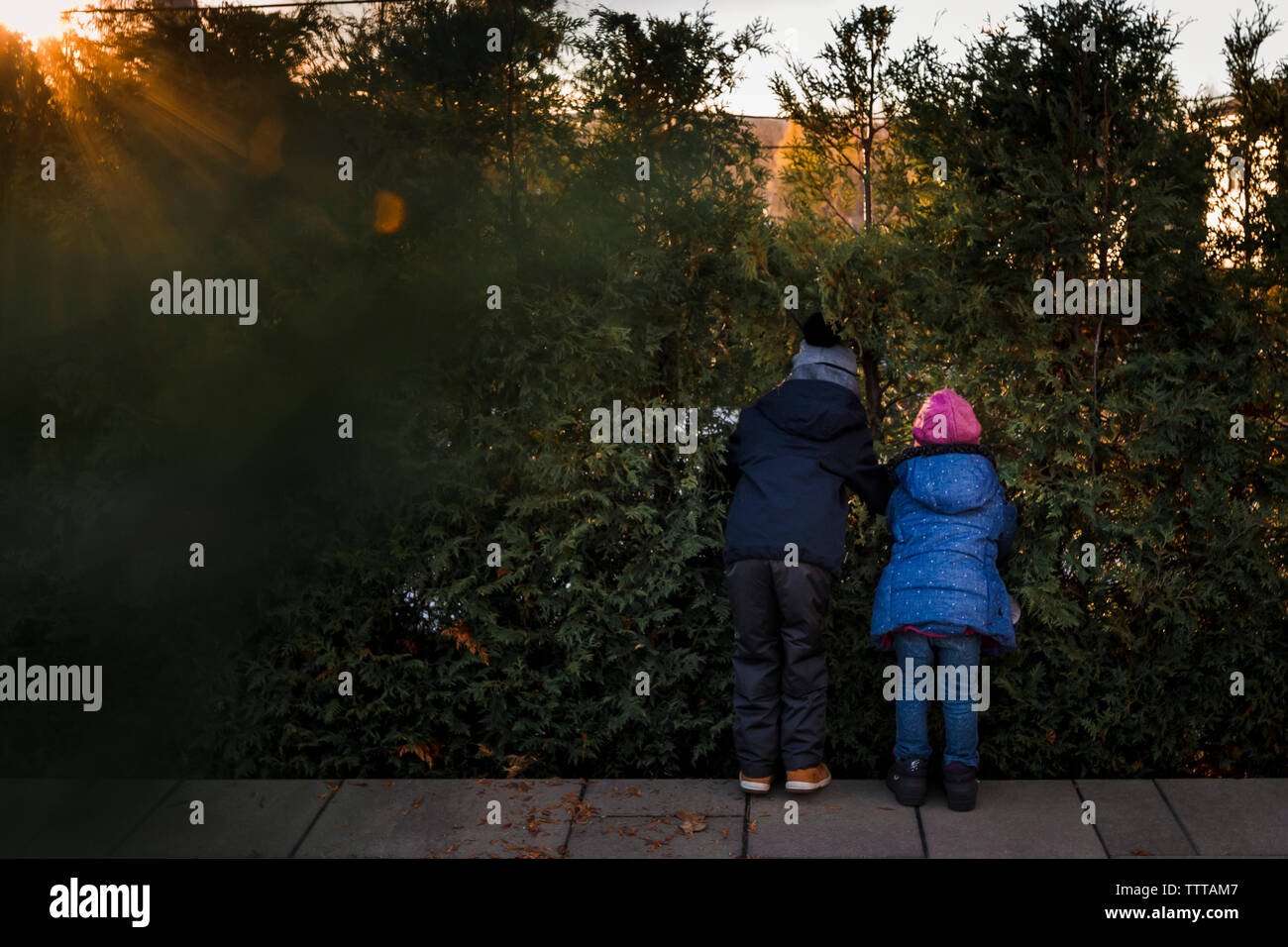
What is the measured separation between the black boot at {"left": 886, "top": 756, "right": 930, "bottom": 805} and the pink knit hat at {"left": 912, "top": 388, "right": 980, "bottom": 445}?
128 cm

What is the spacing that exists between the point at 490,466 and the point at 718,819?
1789 mm

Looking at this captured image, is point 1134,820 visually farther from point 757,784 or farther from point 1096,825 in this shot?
point 757,784

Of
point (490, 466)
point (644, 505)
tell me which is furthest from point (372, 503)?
point (644, 505)

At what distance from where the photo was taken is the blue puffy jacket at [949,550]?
181 inches

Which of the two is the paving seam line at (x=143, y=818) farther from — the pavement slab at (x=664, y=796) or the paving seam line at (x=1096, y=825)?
the paving seam line at (x=1096, y=825)

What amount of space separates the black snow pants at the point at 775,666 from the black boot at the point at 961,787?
52 centimetres

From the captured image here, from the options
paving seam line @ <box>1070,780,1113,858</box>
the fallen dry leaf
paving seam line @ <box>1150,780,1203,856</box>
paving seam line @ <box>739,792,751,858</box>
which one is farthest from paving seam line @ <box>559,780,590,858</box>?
paving seam line @ <box>1150,780,1203,856</box>

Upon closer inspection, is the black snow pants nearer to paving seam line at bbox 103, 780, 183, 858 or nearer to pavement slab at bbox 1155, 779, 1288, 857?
pavement slab at bbox 1155, 779, 1288, 857

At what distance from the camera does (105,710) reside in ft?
17.3

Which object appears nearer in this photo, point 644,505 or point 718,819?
point 718,819

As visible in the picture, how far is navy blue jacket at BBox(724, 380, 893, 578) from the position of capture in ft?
15.5

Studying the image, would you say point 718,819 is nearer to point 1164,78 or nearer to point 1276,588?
point 1276,588

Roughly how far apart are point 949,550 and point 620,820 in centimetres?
166

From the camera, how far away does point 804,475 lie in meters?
4.80
